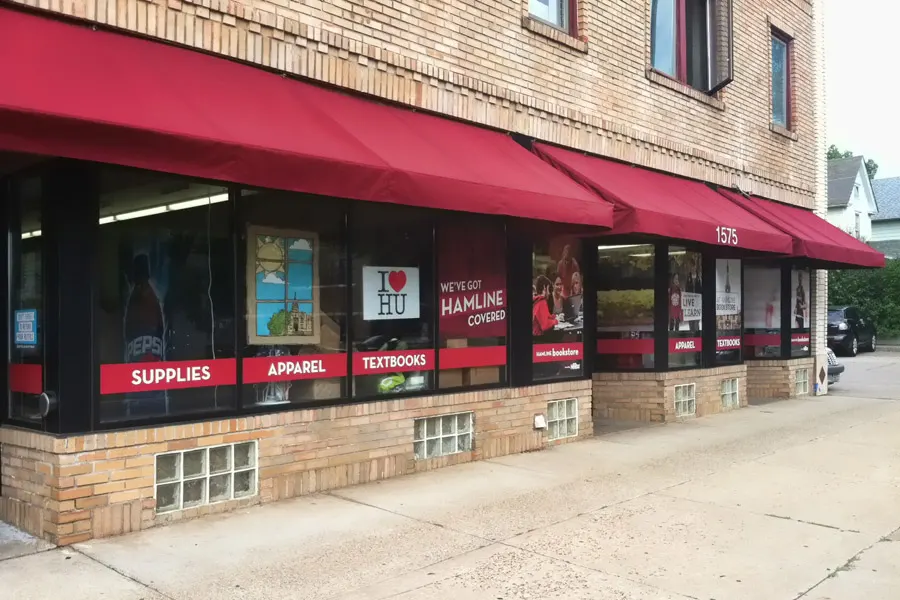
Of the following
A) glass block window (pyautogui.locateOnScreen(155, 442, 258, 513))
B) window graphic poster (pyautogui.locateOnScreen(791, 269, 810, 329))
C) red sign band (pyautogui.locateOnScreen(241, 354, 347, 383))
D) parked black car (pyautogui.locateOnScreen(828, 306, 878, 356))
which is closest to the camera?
glass block window (pyautogui.locateOnScreen(155, 442, 258, 513))

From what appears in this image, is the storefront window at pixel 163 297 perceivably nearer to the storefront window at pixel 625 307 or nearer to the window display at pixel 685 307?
the storefront window at pixel 625 307

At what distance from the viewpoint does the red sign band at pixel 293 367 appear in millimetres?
6395

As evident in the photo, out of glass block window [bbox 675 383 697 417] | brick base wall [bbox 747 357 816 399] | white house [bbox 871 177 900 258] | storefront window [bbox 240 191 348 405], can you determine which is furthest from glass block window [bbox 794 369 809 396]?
white house [bbox 871 177 900 258]

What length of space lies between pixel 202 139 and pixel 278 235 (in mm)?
1736

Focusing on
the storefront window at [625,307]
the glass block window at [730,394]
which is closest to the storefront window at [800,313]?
the glass block window at [730,394]

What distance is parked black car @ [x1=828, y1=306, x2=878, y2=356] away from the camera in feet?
85.0

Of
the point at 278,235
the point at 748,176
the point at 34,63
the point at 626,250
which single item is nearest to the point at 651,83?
the point at 626,250

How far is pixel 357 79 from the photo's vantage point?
7031mm

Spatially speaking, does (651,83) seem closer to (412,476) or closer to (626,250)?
(626,250)

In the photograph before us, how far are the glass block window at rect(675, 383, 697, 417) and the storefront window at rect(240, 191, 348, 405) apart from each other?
5923mm

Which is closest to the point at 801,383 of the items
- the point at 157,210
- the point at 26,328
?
the point at 157,210

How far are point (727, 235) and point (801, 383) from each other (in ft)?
20.2

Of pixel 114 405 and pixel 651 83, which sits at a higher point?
pixel 651 83

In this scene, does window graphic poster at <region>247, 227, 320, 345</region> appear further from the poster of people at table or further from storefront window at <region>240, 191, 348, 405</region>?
the poster of people at table
